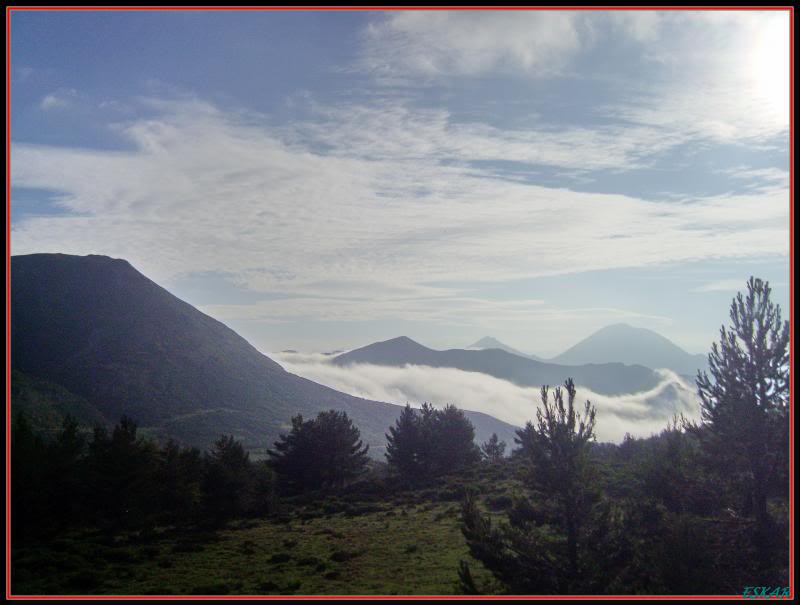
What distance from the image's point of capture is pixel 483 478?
183ft

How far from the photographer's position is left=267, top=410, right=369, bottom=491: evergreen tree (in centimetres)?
5938

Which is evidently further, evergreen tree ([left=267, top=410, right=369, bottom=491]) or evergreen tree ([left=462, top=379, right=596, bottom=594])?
evergreen tree ([left=267, top=410, right=369, bottom=491])

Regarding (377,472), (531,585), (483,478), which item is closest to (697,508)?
(531,585)

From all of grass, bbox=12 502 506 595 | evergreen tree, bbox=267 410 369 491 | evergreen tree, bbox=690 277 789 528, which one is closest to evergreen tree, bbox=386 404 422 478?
evergreen tree, bbox=267 410 369 491

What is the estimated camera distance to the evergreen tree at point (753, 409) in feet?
71.7

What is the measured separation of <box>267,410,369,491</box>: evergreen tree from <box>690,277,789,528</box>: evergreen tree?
1678 inches

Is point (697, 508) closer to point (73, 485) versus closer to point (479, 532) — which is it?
point (479, 532)

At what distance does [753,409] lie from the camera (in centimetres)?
2219

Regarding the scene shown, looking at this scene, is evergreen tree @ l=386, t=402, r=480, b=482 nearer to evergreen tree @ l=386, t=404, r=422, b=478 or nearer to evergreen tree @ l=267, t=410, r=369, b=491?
evergreen tree @ l=386, t=404, r=422, b=478

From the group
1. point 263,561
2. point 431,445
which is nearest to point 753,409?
point 263,561

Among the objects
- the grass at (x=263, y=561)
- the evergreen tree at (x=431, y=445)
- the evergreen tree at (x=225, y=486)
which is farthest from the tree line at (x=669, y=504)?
the evergreen tree at (x=431, y=445)

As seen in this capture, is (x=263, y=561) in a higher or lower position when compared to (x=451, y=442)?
higher

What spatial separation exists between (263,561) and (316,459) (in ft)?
103

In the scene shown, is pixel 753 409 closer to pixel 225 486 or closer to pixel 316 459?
pixel 225 486
